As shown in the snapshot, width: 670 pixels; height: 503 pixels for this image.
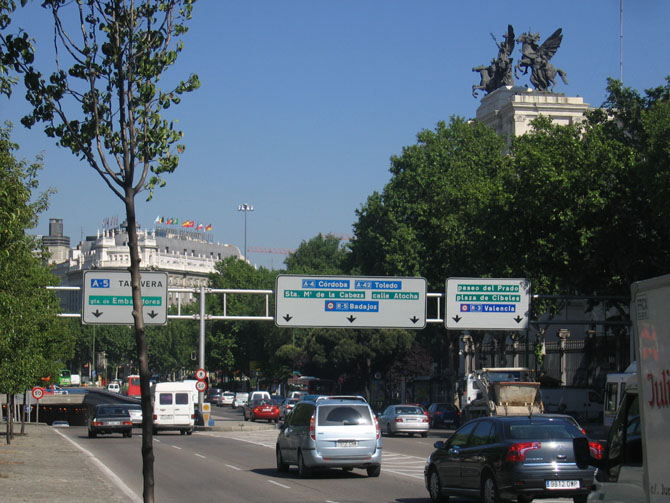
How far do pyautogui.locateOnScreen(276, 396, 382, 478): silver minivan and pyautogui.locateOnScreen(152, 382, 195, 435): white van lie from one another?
25252mm

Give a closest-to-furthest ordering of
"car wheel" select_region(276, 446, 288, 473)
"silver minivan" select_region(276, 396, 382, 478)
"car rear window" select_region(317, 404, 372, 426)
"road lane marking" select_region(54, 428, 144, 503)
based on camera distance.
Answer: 1. "road lane marking" select_region(54, 428, 144, 503)
2. "silver minivan" select_region(276, 396, 382, 478)
3. "car rear window" select_region(317, 404, 372, 426)
4. "car wheel" select_region(276, 446, 288, 473)

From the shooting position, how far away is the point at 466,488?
54.6 feet

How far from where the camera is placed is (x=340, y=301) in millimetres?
36625

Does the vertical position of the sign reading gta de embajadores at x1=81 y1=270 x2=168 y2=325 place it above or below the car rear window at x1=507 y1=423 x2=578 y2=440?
above

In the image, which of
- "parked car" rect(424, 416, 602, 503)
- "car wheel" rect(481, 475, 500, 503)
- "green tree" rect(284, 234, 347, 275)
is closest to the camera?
"parked car" rect(424, 416, 602, 503)

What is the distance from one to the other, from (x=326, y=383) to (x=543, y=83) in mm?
31890

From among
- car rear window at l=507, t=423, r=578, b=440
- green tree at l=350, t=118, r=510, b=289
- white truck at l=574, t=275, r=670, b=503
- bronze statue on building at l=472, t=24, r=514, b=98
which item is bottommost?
car rear window at l=507, t=423, r=578, b=440

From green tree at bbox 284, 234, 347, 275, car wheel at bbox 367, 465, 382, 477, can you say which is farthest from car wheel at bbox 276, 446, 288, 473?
green tree at bbox 284, 234, 347, 275

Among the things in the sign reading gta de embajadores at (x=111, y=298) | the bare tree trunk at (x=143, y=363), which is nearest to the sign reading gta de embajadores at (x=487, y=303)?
the sign reading gta de embajadores at (x=111, y=298)

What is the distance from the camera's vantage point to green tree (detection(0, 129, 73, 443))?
731 inches

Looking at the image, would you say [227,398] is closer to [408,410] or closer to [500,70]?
[500,70]

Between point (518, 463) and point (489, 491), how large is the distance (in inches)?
31.9

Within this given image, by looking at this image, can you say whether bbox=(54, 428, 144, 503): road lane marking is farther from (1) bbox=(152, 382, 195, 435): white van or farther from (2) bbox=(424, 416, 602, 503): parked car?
(1) bbox=(152, 382, 195, 435): white van

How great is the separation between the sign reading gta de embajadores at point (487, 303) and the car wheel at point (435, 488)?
61.2ft
